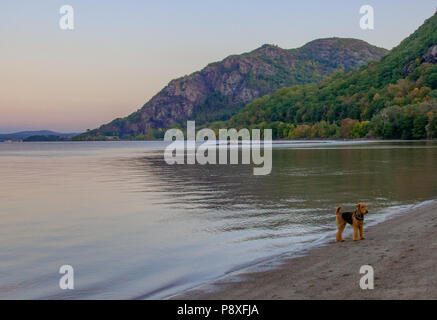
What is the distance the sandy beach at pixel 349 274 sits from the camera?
7.03m

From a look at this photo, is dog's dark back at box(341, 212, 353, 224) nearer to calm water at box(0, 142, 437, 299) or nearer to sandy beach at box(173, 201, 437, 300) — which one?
sandy beach at box(173, 201, 437, 300)

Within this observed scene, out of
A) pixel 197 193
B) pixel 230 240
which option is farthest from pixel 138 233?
pixel 197 193

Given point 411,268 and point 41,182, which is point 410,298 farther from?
point 41,182

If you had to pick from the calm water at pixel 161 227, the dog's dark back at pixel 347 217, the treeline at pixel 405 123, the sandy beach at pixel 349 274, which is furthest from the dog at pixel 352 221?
the treeline at pixel 405 123

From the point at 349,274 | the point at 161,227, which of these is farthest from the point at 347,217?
the point at 161,227

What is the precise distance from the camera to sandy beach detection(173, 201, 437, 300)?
7031 millimetres

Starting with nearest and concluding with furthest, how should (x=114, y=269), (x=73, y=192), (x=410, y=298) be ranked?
(x=410, y=298), (x=114, y=269), (x=73, y=192)

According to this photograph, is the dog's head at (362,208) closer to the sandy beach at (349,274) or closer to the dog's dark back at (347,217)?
the dog's dark back at (347,217)

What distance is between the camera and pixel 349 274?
8133 mm

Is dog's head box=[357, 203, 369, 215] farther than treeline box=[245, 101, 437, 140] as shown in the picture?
No

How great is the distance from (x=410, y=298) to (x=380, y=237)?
5.09 m

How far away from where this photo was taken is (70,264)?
34.4 ft

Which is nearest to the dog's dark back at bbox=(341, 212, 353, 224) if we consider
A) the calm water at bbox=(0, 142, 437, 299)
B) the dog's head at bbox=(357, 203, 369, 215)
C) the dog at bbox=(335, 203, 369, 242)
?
the dog at bbox=(335, 203, 369, 242)

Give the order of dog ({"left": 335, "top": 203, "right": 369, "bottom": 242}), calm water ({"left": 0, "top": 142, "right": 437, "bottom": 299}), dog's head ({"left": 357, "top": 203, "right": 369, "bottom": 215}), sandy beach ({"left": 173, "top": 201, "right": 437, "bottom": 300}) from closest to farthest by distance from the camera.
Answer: sandy beach ({"left": 173, "top": 201, "right": 437, "bottom": 300}), calm water ({"left": 0, "top": 142, "right": 437, "bottom": 299}), dog's head ({"left": 357, "top": 203, "right": 369, "bottom": 215}), dog ({"left": 335, "top": 203, "right": 369, "bottom": 242})
